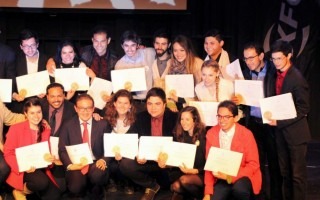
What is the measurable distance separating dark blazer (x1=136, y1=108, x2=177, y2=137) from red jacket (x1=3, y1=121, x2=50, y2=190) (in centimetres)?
100

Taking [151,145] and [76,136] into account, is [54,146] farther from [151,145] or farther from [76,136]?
[151,145]

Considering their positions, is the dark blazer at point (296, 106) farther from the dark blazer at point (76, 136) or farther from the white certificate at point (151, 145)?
the dark blazer at point (76, 136)

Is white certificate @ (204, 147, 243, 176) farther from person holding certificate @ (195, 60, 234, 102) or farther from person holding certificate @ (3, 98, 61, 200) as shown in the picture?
person holding certificate @ (3, 98, 61, 200)

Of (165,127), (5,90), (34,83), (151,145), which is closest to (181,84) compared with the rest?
(165,127)

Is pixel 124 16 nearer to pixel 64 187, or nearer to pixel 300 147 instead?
pixel 64 187

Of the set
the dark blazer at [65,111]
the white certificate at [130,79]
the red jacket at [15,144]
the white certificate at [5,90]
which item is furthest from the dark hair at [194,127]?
the white certificate at [5,90]

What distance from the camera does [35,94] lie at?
196 inches

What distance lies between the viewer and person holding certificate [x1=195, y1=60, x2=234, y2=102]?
459 cm

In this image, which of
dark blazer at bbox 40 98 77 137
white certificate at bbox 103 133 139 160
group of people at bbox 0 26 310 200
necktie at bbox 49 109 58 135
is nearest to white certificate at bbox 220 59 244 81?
group of people at bbox 0 26 310 200

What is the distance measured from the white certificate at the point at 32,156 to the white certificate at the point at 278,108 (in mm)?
1925

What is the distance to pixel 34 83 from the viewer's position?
4961mm

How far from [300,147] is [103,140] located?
175 centimetres

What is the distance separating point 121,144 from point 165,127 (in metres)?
0.45

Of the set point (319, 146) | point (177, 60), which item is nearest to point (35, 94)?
point (177, 60)
